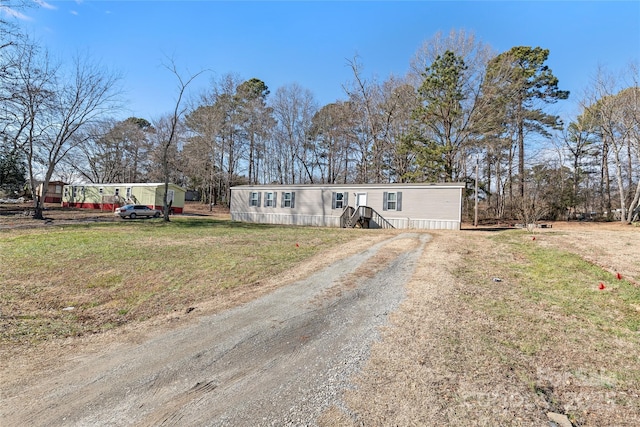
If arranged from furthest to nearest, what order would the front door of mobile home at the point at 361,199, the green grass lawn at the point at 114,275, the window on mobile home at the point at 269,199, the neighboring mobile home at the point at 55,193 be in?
the neighboring mobile home at the point at 55,193 < the window on mobile home at the point at 269,199 < the front door of mobile home at the point at 361,199 < the green grass lawn at the point at 114,275

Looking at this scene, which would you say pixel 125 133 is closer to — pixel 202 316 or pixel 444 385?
pixel 202 316

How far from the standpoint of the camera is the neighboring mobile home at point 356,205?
1839cm

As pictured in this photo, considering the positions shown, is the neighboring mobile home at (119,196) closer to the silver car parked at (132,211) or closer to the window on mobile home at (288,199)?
the silver car parked at (132,211)

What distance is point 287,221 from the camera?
74.8 ft

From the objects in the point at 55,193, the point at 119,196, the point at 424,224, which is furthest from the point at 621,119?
the point at 55,193

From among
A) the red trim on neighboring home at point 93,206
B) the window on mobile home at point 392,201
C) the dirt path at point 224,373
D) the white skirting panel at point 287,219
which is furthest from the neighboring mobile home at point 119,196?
the dirt path at point 224,373

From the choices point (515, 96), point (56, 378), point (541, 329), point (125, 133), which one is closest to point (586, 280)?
point (541, 329)

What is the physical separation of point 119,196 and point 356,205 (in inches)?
996

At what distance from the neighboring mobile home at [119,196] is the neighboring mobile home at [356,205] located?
10.1 metres

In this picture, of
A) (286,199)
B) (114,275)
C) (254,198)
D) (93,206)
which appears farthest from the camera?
(93,206)

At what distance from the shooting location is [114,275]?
7.67 metres

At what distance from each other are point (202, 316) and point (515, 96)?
2925 centimetres

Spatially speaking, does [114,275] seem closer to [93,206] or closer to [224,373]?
[224,373]

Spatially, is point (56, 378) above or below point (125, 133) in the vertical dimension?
below
